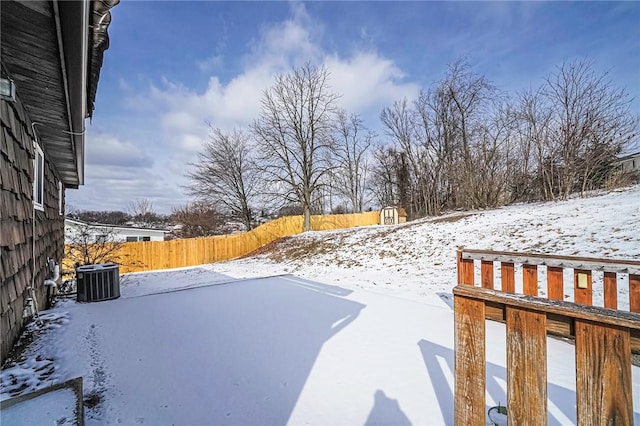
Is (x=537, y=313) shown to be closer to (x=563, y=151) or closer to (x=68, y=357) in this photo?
(x=68, y=357)

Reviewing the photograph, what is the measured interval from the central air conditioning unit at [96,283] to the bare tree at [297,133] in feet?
48.3

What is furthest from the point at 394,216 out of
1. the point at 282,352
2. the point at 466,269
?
the point at 282,352

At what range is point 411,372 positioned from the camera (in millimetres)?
2447

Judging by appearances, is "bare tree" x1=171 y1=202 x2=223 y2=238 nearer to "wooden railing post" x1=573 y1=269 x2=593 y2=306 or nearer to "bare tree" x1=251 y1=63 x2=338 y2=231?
"bare tree" x1=251 y1=63 x2=338 y2=231

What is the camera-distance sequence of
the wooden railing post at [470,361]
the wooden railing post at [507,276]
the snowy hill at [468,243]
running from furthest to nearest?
1. the snowy hill at [468,243]
2. the wooden railing post at [507,276]
3. the wooden railing post at [470,361]

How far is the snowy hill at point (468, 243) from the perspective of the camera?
5.67 metres

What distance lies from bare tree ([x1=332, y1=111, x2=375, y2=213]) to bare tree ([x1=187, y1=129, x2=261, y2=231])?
24.2ft

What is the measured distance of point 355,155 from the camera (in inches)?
1069

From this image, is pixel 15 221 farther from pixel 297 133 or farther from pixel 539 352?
pixel 297 133

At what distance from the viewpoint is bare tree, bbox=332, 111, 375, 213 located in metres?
24.6

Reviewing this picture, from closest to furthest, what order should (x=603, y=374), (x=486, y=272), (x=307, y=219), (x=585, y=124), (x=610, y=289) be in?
(x=603, y=374) → (x=610, y=289) → (x=486, y=272) → (x=585, y=124) → (x=307, y=219)

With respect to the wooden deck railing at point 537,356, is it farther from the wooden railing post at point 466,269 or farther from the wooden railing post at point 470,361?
the wooden railing post at point 466,269

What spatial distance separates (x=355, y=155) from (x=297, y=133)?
8335mm

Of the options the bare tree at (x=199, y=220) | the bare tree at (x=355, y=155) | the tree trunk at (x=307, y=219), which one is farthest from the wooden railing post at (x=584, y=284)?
the bare tree at (x=199, y=220)
